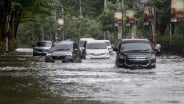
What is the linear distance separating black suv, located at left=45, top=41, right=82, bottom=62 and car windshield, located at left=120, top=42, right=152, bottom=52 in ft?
16.7

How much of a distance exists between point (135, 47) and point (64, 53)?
5983 mm

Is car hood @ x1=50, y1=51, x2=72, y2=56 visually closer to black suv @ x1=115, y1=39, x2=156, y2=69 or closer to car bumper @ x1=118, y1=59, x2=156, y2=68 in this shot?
black suv @ x1=115, y1=39, x2=156, y2=69

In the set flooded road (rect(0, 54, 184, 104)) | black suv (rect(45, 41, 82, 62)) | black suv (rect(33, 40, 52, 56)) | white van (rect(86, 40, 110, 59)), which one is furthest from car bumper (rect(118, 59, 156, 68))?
black suv (rect(33, 40, 52, 56))

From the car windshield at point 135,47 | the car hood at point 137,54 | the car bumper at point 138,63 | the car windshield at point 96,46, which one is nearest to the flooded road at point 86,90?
the car bumper at point 138,63

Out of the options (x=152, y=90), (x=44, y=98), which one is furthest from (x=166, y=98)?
(x=44, y=98)

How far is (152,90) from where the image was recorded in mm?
17922

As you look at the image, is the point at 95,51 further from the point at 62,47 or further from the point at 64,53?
the point at 64,53

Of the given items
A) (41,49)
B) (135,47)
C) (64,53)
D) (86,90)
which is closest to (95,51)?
(64,53)

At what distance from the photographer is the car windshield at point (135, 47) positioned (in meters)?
30.9

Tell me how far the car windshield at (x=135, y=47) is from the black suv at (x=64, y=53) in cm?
510

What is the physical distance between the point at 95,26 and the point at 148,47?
73962 mm

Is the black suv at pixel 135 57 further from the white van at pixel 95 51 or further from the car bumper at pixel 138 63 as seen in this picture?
the white van at pixel 95 51

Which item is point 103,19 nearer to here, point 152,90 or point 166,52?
point 166,52

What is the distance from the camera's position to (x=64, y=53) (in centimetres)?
3556
